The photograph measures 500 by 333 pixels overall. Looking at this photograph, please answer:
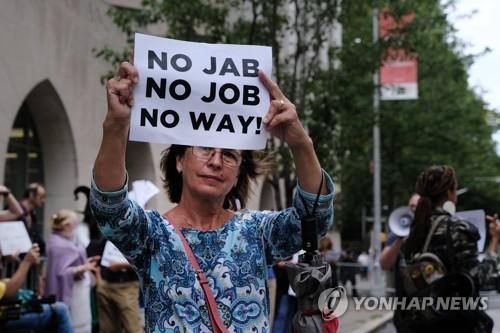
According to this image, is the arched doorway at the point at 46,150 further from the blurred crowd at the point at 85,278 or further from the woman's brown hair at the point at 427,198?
the woman's brown hair at the point at 427,198

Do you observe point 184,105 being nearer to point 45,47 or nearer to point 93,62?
point 45,47

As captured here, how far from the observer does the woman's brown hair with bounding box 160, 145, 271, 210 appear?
3.60 meters

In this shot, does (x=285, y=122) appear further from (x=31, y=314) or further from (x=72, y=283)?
(x=72, y=283)

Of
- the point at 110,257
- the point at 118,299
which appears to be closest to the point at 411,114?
the point at 118,299

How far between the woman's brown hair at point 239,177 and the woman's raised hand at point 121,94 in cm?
50

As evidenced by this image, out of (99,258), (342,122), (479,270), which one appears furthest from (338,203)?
(479,270)

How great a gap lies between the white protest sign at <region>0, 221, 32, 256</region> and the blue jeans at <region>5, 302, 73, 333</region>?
0.58m

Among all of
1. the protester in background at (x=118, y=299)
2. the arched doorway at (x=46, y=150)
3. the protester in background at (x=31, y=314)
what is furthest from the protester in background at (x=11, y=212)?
the arched doorway at (x=46, y=150)

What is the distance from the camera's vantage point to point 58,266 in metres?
9.34

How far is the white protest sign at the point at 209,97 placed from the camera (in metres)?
3.28

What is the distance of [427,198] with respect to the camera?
5836mm

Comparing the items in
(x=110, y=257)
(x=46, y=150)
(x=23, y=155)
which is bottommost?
(x=110, y=257)

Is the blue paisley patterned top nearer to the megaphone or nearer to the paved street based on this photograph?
the megaphone

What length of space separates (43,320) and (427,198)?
155 inches
